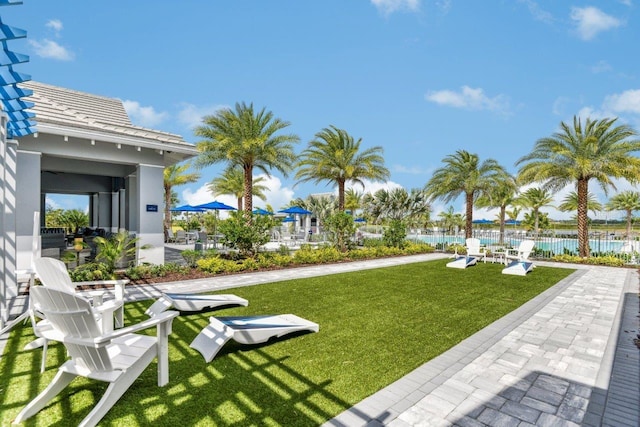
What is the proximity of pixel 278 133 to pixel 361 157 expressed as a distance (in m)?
5.24

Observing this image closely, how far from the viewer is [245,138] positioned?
14789 millimetres

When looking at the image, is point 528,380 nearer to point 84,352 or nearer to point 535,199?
point 84,352

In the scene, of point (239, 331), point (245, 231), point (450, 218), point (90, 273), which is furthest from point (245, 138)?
point (450, 218)

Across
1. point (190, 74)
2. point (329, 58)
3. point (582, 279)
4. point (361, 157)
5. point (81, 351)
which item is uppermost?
point (329, 58)

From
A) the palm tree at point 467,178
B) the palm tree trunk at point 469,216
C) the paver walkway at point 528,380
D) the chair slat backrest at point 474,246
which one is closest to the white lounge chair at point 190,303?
the paver walkway at point 528,380

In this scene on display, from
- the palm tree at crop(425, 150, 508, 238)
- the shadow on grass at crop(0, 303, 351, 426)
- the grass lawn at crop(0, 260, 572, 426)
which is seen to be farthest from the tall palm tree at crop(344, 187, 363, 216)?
the shadow on grass at crop(0, 303, 351, 426)

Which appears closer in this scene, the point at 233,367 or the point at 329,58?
the point at 233,367

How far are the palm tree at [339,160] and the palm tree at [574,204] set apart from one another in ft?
113

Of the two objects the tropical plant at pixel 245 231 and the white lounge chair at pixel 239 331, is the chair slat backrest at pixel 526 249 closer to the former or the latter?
the tropical plant at pixel 245 231

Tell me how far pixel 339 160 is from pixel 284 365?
14917 mm

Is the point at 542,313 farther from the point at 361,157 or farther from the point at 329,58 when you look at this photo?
the point at 329,58

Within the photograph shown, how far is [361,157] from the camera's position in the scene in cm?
1853

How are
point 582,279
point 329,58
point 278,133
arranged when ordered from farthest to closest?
1. point 329,58
2. point 278,133
3. point 582,279

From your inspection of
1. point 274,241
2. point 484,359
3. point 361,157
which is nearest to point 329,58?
point 361,157
